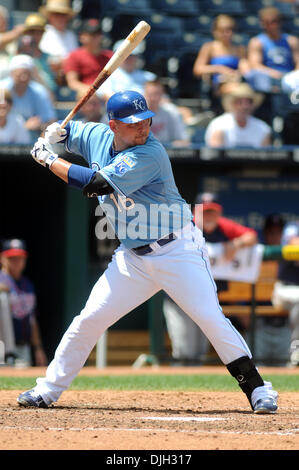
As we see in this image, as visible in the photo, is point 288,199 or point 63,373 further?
point 288,199

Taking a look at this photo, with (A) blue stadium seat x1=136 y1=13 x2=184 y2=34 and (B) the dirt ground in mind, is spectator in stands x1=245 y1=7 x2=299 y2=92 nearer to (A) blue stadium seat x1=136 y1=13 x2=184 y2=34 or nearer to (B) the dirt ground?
(A) blue stadium seat x1=136 y1=13 x2=184 y2=34

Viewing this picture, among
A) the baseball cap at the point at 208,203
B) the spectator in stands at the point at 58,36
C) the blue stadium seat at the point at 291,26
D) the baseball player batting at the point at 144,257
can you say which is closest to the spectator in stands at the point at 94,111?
the spectator in stands at the point at 58,36

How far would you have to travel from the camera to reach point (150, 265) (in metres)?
4.68

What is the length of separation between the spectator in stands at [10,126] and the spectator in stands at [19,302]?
99 centimetres

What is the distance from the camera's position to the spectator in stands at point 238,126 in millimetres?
9391

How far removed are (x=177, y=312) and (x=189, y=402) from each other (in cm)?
313

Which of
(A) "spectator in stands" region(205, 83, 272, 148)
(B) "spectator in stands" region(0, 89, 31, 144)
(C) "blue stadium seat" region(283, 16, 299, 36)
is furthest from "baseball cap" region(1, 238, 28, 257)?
(C) "blue stadium seat" region(283, 16, 299, 36)

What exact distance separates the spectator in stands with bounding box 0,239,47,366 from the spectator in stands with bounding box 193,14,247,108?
116 inches

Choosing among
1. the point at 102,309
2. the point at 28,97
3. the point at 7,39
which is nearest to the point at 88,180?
the point at 102,309

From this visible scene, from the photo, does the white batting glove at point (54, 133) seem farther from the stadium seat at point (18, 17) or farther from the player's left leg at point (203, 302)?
the stadium seat at point (18, 17)

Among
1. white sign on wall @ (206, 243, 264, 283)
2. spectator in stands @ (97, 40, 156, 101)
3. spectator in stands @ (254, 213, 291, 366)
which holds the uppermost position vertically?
spectator in stands @ (97, 40, 156, 101)

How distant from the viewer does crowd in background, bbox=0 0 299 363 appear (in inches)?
353
